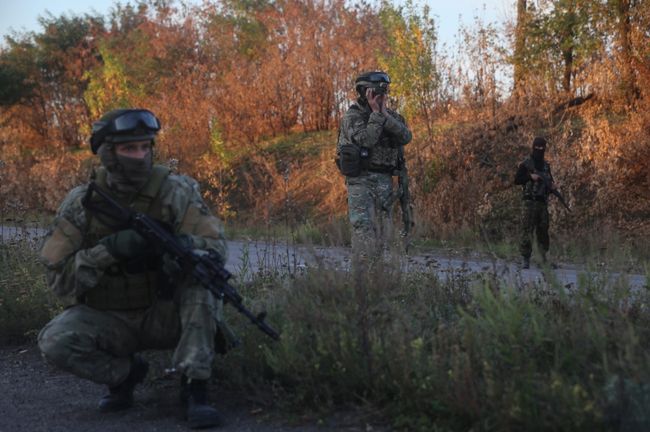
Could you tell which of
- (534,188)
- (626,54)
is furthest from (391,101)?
(534,188)

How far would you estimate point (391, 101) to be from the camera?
1773cm

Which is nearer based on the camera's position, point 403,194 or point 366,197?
point 366,197

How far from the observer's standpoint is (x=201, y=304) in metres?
4.21

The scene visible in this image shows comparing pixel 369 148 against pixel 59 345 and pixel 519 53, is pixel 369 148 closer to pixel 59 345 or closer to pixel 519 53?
pixel 59 345

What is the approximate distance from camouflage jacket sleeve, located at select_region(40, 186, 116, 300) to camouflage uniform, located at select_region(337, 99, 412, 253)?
3260 millimetres

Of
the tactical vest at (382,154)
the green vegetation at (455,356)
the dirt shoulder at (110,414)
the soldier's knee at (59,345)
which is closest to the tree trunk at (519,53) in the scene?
the tactical vest at (382,154)

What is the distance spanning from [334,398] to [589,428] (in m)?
1.35

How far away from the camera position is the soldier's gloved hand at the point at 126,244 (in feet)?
13.6

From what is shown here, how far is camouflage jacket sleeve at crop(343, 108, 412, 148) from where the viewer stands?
24.1 feet

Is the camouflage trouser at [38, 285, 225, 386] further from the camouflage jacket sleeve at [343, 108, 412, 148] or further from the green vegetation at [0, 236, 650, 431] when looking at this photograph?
the camouflage jacket sleeve at [343, 108, 412, 148]

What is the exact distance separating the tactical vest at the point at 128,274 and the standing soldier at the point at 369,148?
302 centimetres

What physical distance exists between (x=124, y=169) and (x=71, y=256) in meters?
0.51

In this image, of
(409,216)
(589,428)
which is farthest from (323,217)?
(589,428)

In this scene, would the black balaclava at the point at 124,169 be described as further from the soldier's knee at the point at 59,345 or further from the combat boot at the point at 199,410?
the combat boot at the point at 199,410
